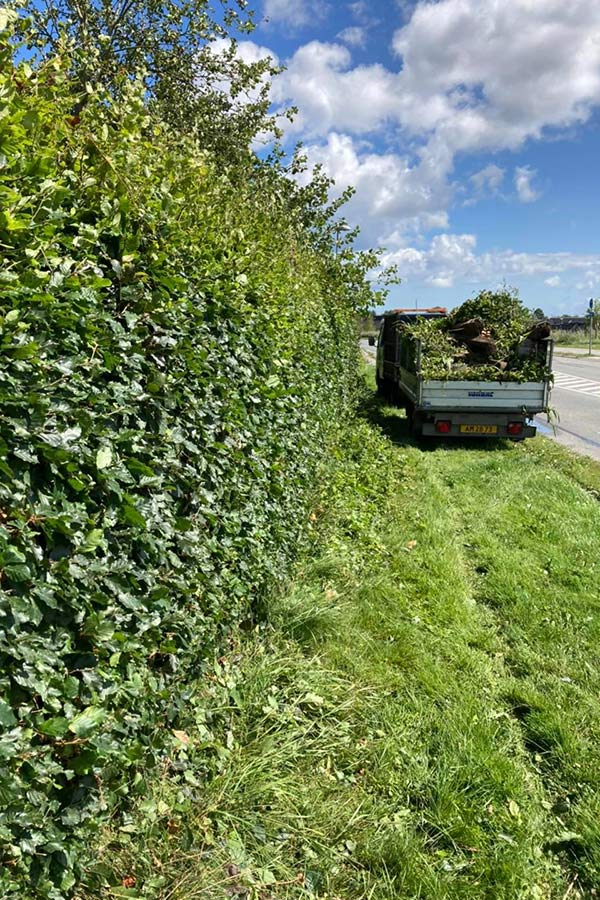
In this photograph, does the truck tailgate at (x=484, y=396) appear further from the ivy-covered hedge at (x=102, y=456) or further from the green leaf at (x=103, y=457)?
the green leaf at (x=103, y=457)

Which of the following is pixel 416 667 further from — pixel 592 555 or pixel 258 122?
pixel 258 122

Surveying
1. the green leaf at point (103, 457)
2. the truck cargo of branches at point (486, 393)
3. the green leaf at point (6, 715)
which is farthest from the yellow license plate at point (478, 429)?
the green leaf at point (6, 715)

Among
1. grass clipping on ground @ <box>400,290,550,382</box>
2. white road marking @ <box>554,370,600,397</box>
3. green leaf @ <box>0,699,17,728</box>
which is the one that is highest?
grass clipping on ground @ <box>400,290,550,382</box>

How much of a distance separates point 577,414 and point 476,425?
5.87 meters

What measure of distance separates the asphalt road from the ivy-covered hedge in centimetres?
907

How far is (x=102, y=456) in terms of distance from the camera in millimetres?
1759

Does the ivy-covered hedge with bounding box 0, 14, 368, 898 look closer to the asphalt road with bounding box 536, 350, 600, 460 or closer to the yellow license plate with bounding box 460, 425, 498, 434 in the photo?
the yellow license plate with bounding box 460, 425, 498, 434

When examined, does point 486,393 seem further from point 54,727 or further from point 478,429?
point 54,727

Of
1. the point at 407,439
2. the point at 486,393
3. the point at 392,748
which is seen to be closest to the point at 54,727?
the point at 392,748

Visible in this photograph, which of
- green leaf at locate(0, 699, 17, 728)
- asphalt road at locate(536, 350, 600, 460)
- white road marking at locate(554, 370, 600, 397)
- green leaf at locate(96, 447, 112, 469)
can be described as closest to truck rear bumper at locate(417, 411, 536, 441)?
asphalt road at locate(536, 350, 600, 460)

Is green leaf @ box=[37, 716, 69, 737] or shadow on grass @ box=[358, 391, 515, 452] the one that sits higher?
green leaf @ box=[37, 716, 69, 737]

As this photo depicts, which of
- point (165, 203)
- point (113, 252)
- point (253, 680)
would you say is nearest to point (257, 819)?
point (253, 680)

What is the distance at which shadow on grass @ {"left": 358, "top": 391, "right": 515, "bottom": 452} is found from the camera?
413 inches

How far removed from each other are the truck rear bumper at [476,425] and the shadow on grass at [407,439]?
372mm
